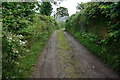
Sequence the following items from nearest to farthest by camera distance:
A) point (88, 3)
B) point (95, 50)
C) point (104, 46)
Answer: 1. point (104, 46)
2. point (95, 50)
3. point (88, 3)

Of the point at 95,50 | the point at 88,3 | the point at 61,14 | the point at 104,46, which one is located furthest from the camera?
the point at 61,14

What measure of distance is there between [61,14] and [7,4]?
4106cm

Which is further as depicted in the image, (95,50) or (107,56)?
(95,50)

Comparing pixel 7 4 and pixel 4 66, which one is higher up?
pixel 7 4

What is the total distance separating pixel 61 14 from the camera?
44.4 metres

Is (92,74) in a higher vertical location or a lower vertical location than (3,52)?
lower

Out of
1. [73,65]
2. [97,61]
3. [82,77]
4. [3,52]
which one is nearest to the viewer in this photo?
[82,77]

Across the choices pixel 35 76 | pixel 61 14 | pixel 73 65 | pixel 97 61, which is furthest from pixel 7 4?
pixel 61 14

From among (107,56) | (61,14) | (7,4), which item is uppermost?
(61,14)

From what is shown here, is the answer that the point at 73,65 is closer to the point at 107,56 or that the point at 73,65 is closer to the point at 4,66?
the point at 107,56

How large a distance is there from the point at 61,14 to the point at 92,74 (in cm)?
4390

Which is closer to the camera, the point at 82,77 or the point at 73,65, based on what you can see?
the point at 82,77

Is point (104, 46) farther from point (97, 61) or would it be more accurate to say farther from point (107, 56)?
point (97, 61)

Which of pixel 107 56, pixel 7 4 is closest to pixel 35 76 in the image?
pixel 107 56
